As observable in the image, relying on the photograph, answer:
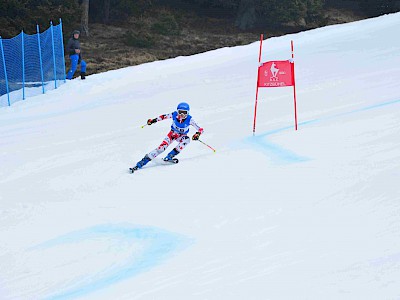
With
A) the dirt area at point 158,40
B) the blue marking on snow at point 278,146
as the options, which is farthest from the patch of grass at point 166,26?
the blue marking on snow at point 278,146

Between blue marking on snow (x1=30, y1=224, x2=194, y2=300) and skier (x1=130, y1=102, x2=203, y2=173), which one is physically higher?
skier (x1=130, y1=102, x2=203, y2=173)

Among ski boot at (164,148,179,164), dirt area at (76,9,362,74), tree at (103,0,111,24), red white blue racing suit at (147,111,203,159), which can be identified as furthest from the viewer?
tree at (103,0,111,24)

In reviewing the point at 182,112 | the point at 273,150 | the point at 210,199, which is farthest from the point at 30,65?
the point at 210,199

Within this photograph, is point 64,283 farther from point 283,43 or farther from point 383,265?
point 283,43

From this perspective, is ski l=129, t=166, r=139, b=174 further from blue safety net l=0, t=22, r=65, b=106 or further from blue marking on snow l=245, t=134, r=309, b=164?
blue safety net l=0, t=22, r=65, b=106

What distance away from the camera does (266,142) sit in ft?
37.1

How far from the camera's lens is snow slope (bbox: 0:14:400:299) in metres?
6.04

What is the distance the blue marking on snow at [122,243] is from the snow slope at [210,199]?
0.02 m

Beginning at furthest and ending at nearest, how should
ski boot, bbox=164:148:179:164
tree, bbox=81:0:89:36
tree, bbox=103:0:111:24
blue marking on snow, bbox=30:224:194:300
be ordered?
tree, bbox=103:0:111:24 → tree, bbox=81:0:89:36 → ski boot, bbox=164:148:179:164 → blue marking on snow, bbox=30:224:194:300

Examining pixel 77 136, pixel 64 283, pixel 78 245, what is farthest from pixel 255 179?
pixel 77 136

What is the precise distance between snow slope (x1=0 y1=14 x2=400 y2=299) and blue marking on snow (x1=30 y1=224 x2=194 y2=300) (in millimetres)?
21

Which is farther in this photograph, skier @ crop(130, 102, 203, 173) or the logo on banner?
the logo on banner

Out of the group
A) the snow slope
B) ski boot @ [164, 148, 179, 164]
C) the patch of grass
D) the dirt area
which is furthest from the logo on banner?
the patch of grass

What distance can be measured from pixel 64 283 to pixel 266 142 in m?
5.90
